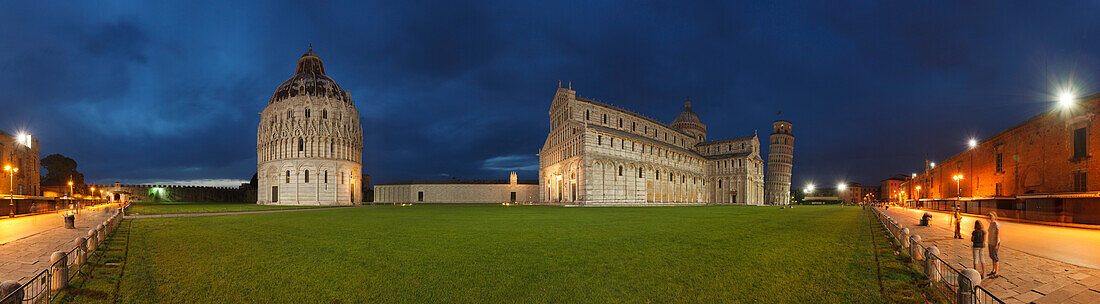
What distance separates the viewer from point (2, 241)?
13.0 m

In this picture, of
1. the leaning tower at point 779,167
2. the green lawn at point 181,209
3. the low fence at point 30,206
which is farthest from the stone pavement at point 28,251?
the leaning tower at point 779,167

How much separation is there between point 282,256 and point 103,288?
10.0 ft

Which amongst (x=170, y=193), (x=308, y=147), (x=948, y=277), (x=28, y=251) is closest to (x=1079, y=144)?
(x=948, y=277)

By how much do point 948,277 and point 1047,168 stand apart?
89.5 feet

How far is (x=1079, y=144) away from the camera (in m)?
21.9

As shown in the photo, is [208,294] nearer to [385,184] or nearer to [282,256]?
[282,256]

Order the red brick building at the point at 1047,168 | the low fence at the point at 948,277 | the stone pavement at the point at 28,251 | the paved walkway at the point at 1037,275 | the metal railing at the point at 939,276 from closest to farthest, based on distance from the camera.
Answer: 1. the low fence at the point at 948,277
2. the paved walkway at the point at 1037,275
3. the metal railing at the point at 939,276
4. the stone pavement at the point at 28,251
5. the red brick building at the point at 1047,168

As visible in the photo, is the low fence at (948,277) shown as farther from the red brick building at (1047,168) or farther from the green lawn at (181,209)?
the green lawn at (181,209)

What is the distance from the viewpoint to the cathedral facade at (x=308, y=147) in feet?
181

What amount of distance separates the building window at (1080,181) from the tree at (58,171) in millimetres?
113101

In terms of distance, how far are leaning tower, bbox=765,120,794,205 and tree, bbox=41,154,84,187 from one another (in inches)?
5024

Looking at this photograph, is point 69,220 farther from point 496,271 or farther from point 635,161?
point 635,161

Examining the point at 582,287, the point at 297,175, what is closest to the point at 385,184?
the point at 297,175

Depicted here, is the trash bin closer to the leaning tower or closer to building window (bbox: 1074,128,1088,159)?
building window (bbox: 1074,128,1088,159)
